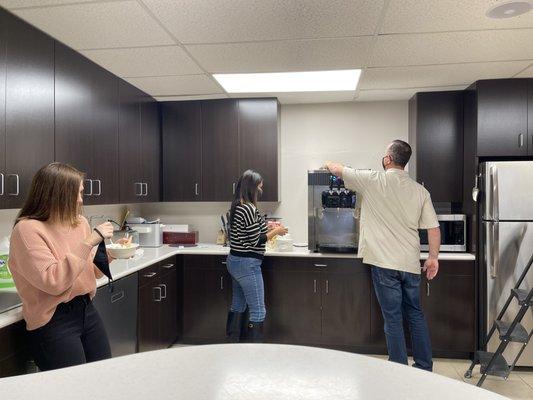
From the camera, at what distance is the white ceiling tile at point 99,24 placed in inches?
74.2

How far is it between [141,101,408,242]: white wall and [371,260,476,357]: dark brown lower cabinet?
1227 millimetres

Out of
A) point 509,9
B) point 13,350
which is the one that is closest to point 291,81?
point 509,9

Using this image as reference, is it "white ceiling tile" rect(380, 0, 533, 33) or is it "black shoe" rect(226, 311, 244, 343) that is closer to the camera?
"white ceiling tile" rect(380, 0, 533, 33)

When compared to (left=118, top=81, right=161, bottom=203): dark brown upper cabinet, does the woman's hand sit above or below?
below

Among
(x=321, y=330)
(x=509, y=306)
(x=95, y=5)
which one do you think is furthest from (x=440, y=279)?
(x=95, y=5)

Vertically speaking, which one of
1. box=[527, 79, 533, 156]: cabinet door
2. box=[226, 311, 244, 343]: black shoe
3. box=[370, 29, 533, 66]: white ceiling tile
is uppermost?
box=[370, 29, 533, 66]: white ceiling tile

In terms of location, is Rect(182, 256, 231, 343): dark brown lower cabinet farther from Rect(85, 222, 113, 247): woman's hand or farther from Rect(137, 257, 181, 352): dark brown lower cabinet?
Rect(85, 222, 113, 247): woman's hand

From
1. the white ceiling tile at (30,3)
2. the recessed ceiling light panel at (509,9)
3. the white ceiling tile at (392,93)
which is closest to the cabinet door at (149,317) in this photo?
the white ceiling tile at (30,3)

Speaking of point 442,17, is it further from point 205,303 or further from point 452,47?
point 205,303

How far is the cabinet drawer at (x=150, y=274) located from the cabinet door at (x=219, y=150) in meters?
0.96

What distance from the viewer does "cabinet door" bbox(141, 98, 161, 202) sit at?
135 inches

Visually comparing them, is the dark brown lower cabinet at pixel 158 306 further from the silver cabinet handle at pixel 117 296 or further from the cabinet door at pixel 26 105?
the cabinet door at pixel 26 105

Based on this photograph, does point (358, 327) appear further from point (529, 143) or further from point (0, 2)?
point (0, 2)

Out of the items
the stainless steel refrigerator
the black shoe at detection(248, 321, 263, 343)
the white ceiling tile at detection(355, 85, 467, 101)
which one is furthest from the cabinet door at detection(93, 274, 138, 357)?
the stainless steel refrigerator
